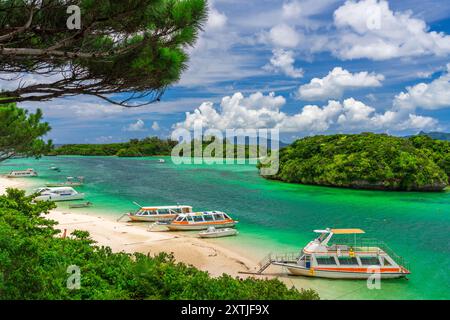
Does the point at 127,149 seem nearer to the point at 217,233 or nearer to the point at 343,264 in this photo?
the point at 217,233

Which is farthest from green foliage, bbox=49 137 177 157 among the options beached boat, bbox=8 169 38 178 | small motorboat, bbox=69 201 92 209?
small motorboat, bbox=69 201 92 209

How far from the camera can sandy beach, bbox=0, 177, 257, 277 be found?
690 inches

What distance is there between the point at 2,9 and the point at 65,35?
1.24m

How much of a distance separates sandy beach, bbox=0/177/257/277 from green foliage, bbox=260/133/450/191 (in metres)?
33.7

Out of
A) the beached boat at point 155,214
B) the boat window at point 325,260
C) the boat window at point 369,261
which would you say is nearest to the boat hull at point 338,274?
the boat window at point 325,260

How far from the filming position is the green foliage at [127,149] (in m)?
152

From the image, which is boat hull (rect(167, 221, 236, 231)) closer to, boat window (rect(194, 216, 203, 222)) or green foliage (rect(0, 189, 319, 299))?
boat window (rect(194, 216, 203, 222))

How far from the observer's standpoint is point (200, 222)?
2567 cm

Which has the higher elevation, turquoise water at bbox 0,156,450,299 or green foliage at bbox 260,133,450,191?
green foliage at bbox 260,133,450,191

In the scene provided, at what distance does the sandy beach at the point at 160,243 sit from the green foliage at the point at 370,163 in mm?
33658

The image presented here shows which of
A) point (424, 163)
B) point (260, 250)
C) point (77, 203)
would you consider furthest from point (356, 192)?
point (77, 203)

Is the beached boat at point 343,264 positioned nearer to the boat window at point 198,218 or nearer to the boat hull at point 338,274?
the boat hull at point 338,274

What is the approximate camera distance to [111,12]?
7414mm
